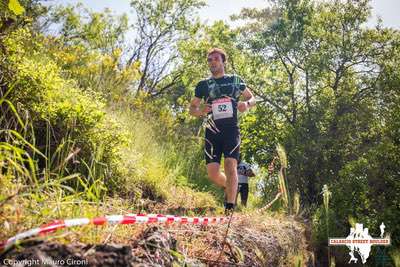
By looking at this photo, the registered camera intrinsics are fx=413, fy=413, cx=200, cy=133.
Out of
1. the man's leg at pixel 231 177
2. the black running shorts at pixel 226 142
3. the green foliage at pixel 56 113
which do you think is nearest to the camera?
the green foliage at pixel 56 113

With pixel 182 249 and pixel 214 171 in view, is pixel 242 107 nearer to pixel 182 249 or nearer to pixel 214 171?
pixel 214 171

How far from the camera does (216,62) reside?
4918 millimetres

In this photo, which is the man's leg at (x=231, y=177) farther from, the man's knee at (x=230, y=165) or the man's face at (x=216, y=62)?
the man's face at (x=216, y=62)

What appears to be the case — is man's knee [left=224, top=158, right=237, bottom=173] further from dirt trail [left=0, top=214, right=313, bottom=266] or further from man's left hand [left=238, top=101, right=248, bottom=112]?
dirt trail [left=0, top=214, right=313, bottom=266]

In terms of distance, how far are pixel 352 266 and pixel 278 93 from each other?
4523 millimetres

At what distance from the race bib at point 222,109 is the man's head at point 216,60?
431 millimetres

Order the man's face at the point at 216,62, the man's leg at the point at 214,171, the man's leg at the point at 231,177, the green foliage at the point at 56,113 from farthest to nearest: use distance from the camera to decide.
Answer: the man's face at the point at 216,62 → the man's leg at the point at 214,171 → the man's leg at the point at 231,177 → the green foliage at the point at 56,113

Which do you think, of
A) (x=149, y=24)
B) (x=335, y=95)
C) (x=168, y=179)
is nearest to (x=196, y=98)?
(x=168, y=179)

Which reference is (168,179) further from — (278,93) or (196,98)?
(278,93)

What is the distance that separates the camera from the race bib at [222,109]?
184 inches

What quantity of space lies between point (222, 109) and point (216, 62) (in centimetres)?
62

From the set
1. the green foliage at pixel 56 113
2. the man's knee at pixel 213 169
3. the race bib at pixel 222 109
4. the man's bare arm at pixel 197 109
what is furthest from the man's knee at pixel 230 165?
the green foliage at pixel 56 113

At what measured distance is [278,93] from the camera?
381 inches

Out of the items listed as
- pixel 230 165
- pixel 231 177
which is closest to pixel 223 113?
pixel 230 165
